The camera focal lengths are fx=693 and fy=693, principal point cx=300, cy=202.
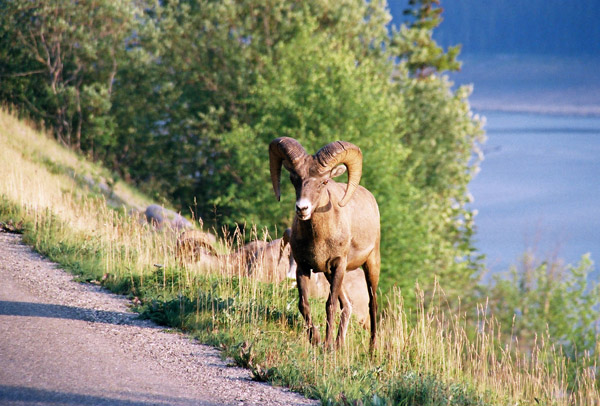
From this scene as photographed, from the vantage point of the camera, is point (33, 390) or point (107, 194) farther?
point (107, 194)

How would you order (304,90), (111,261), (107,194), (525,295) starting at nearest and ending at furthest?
(111,261), (107,194), (304,90), (525,295)

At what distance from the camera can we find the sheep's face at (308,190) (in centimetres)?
824

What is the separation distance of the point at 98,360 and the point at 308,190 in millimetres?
3095

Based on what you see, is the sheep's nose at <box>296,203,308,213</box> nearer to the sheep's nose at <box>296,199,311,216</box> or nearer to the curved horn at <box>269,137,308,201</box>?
the sheep's nose at <box>296,199,311,216</box>

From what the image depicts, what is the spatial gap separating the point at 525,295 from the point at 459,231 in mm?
6318

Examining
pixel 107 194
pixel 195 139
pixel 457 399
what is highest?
pixel 195 139

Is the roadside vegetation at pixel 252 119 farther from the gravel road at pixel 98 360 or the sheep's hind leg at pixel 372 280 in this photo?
the gravel road at pixel 98 360

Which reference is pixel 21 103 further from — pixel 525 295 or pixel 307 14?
pixel 525 295

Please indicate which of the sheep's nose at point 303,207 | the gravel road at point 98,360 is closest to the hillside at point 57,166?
the gravel road at point 98,360

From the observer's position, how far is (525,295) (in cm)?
4603

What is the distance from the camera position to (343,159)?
8.95m

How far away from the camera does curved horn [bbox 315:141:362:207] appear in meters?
8.59

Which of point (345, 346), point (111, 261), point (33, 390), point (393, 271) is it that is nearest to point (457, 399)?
point (345, 346)

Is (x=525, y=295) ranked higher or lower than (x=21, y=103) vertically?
lower
